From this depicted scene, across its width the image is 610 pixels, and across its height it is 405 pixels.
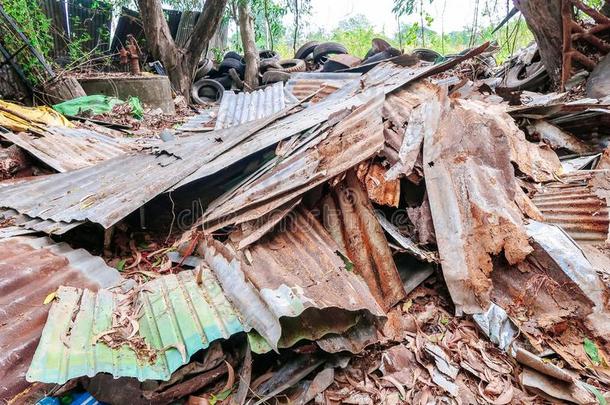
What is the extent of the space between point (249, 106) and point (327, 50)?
4.81m

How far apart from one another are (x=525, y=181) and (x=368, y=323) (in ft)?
5.92

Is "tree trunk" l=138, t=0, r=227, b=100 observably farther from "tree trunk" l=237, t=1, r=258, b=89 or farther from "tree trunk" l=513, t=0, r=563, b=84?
"tree trunk" l=513, t=0, r=563, b=84

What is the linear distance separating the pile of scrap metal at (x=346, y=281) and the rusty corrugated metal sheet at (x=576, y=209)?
14 mm

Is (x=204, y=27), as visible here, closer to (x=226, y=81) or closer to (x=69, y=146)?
(x=226, y=81)

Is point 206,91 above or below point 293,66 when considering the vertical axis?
below

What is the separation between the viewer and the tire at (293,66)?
9152 mm

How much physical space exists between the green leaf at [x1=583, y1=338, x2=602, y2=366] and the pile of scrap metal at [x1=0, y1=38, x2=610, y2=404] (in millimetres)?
12

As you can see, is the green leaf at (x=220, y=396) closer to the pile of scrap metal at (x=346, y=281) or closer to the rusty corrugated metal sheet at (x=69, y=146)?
the pile of scrap metal at (x=346, y=281)

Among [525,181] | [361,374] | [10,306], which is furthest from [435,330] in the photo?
[10,306]

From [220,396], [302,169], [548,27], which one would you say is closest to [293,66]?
[548,27]

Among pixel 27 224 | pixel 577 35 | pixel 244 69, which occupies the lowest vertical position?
pixel 27 224

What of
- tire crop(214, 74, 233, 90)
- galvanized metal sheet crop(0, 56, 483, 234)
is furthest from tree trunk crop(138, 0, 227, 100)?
galvanized metal sheet crop(0, 56, 483, 234)

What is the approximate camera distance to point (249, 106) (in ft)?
18.7

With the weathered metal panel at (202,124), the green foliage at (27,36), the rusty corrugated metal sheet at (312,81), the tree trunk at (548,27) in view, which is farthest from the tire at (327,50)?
the green foliage at (27,36)
